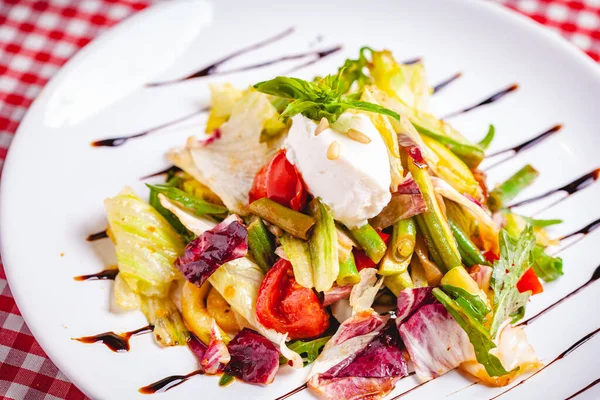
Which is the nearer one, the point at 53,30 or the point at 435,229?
the point at 435,229

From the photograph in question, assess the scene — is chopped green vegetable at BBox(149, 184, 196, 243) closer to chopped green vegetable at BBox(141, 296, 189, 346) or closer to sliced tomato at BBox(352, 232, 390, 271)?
chopped green vegetable at BBox(141, 296, 189, 346)

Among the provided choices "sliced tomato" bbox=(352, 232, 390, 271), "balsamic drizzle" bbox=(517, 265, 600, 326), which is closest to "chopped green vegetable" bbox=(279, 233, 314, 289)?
"sliced tomato" bbox=(352, 232, 390, 271)

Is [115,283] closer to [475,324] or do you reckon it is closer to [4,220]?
[4,220]

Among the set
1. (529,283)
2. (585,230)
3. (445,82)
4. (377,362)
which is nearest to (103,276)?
(377,362)

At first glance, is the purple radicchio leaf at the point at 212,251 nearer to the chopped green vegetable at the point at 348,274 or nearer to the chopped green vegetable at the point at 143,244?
the chopped green vegetable at the point at 143,244

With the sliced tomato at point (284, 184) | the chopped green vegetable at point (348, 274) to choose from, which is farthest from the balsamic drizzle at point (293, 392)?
the sliced tomato at point (284, 184)

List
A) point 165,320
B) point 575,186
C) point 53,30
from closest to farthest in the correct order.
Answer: point 165,320, point 575,186, point 53,30

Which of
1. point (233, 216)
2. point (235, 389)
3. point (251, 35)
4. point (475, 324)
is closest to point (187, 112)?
point (251, 35)

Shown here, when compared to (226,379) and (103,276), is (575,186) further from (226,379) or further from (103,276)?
(103,276)
